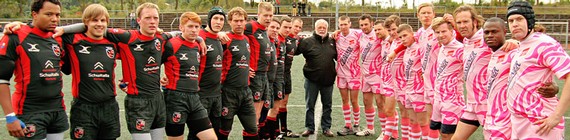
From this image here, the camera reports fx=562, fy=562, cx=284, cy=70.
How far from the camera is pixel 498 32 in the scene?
4941 millimetres

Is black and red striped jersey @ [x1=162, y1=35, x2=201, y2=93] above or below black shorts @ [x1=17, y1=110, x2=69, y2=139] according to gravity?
above

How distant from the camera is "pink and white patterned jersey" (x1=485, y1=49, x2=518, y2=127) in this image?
4.73 meters

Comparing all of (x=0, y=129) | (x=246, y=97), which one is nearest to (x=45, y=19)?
(x=246, y=97)

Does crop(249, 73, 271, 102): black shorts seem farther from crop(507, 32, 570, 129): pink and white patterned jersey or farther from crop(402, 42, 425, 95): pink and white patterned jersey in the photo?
crop(507, 32, 570, 129): pink and white patterned jersey

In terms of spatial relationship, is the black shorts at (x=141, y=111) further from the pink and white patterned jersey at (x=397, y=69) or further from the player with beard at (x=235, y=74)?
the pink and white patterned jersey at (x=397, y=69)

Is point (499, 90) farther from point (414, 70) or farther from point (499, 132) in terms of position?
point (414, 70)

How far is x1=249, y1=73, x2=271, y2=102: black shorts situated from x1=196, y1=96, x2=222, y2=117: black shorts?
2.45ft

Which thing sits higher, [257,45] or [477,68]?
[257,45]

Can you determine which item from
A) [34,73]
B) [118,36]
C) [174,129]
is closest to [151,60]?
[118,36]

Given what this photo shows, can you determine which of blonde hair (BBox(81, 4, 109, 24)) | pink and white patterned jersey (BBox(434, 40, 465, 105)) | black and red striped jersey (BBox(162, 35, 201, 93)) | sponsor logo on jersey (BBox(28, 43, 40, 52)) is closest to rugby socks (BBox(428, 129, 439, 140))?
pink and white patterned jersey (BBox(434, 40, 465, 105))

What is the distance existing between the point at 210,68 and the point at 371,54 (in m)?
2.99

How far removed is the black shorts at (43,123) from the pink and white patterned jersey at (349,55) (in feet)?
15.3

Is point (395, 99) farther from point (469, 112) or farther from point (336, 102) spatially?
point (336, 102)

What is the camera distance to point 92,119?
4871mm
